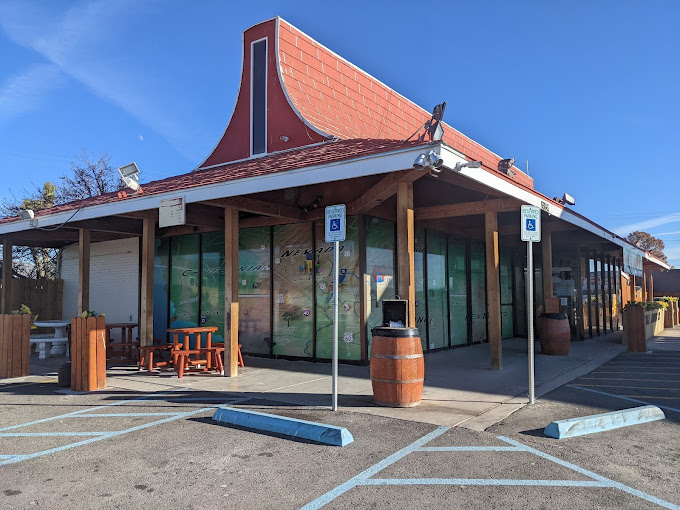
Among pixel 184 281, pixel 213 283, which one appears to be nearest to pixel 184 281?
pixel 184 281

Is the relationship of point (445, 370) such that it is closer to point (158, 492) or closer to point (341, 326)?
point (341, 326)

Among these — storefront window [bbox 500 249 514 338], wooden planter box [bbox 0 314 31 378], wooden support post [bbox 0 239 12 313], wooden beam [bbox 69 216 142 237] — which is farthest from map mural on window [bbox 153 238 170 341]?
storefront window [bbox 500 249 514 338]

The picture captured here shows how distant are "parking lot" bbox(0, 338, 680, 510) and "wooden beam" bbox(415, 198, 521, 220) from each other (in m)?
3.83

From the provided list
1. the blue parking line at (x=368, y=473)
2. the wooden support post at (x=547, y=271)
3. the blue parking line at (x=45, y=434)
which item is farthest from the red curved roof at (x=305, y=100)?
the blue parking line at (x=45, y=434)

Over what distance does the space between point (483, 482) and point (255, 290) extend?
8367 millimetres

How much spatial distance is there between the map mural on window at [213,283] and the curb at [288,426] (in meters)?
6.50

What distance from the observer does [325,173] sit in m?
7.11

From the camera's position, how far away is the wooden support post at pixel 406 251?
7164mm

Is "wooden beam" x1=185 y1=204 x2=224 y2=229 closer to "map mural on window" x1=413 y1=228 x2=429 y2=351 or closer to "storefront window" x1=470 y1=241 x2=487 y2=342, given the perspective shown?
"map mural on window" x1=413 y1=228 x2=429 y2=351

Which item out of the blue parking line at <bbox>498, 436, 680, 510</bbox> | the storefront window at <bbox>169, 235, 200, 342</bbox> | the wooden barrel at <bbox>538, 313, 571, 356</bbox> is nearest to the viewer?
the blue parking line at <bbox>498, 436, 680, 510</bbox>

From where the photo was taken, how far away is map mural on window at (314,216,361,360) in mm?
10125

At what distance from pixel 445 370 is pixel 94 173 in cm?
2269

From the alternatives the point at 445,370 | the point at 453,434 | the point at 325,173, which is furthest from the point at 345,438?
the point at 445,370

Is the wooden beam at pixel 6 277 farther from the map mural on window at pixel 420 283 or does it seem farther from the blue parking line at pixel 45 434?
the map mural on window at pixel 420 283
